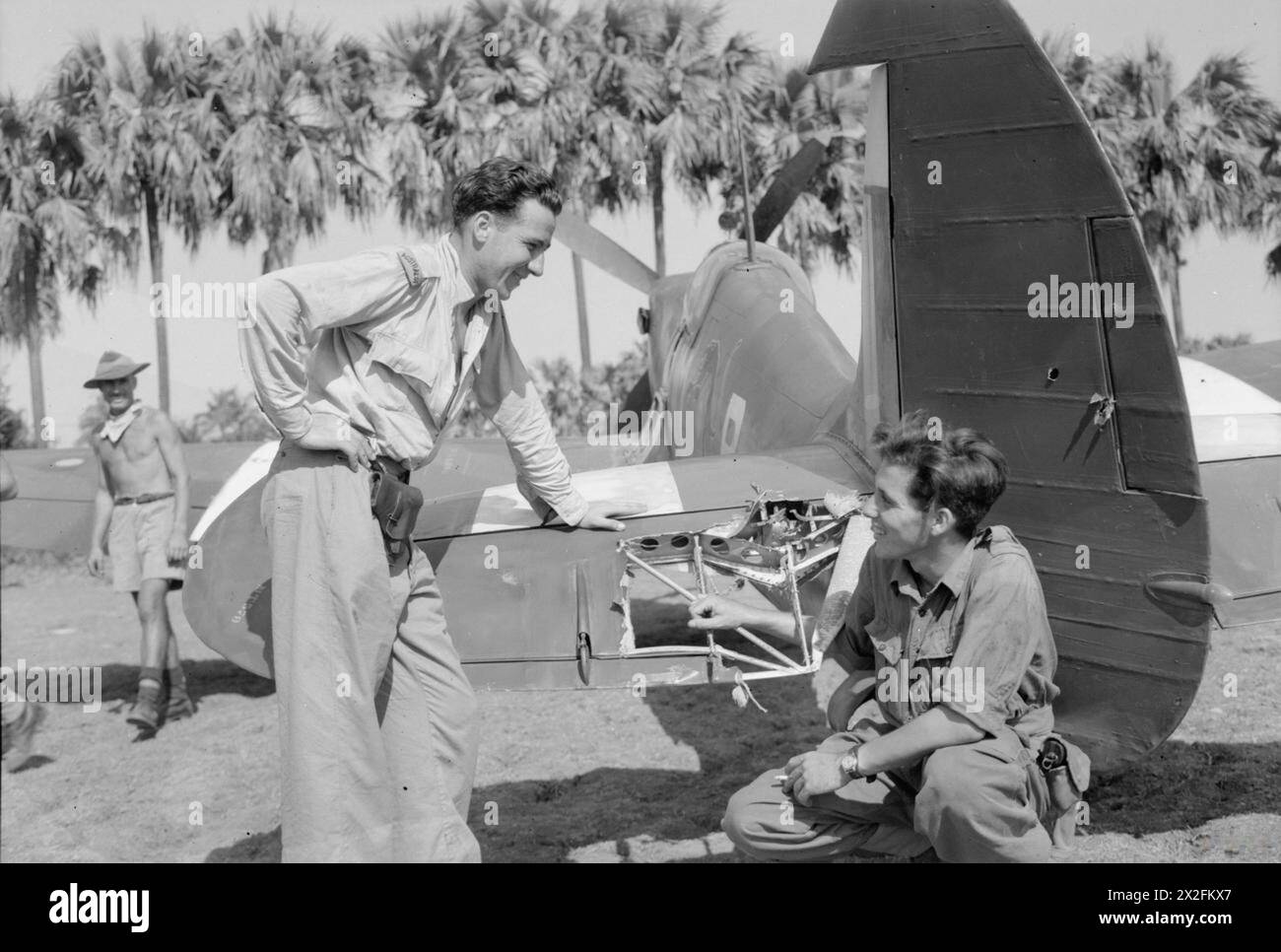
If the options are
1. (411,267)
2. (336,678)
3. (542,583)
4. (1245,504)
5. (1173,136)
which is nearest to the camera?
(336,678)

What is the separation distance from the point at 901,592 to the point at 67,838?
4.35m

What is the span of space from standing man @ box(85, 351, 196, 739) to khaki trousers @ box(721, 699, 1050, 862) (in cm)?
530

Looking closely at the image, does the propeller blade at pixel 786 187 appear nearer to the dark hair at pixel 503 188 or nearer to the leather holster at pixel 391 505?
the dark hair at pixel 503 188

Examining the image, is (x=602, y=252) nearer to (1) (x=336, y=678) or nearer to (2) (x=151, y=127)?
(1) (x=336, y=678)

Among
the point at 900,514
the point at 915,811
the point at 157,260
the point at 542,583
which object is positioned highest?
the point at 157,260

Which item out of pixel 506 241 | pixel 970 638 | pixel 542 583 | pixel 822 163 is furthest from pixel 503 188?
pixel 822 163

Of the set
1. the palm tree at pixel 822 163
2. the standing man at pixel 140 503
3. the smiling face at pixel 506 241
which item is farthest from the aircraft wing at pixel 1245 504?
the palm tree at pixel 822 163

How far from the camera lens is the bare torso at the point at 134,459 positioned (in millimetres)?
7809

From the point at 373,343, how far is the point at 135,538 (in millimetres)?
5023

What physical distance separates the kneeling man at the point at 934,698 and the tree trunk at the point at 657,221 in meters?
19.1

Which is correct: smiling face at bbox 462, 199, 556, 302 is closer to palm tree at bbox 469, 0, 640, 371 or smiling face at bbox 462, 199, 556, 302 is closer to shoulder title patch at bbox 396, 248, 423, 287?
shoulder title patch at bbox 396, 248, 423, 287

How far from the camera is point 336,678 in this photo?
3430 millimetres

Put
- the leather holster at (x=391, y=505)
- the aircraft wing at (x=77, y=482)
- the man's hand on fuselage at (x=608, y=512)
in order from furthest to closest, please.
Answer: the aircraft wing at (x=77, y=482), the man's hand on fuselage at (x=608, y=512), the leather holster at (x=391, y=505)
